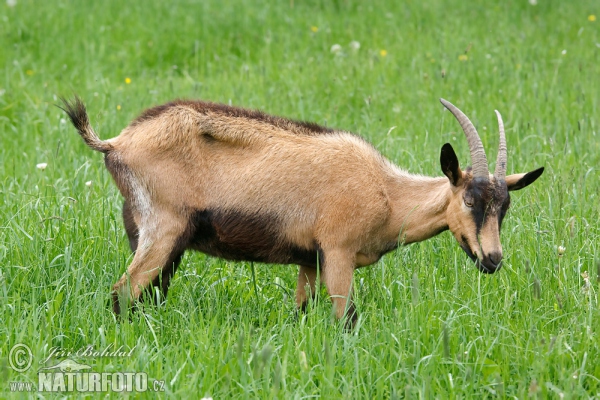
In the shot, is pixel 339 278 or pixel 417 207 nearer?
pixel 339 278

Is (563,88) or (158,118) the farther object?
(563,88)

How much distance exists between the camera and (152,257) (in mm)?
4789

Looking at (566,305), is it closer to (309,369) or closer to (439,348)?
(439,348)

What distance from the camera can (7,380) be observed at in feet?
12.4

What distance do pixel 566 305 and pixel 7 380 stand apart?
2.94 m

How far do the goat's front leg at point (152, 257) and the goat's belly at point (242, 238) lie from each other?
0.10 meters

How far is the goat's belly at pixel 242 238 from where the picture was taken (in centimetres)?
489

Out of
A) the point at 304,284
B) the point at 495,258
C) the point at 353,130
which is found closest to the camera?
the point at 495,258

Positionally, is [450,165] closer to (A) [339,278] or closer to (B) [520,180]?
(B) [520,180]

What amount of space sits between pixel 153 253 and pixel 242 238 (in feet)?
1.70

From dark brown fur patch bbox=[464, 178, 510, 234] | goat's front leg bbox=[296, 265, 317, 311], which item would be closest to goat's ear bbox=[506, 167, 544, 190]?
dark brown fur patch bbox=[464, 178, 510, 234]

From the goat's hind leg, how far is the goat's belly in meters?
0.09

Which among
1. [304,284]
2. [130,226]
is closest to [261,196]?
[304,284]

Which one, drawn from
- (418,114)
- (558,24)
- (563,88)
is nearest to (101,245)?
(418,114)
